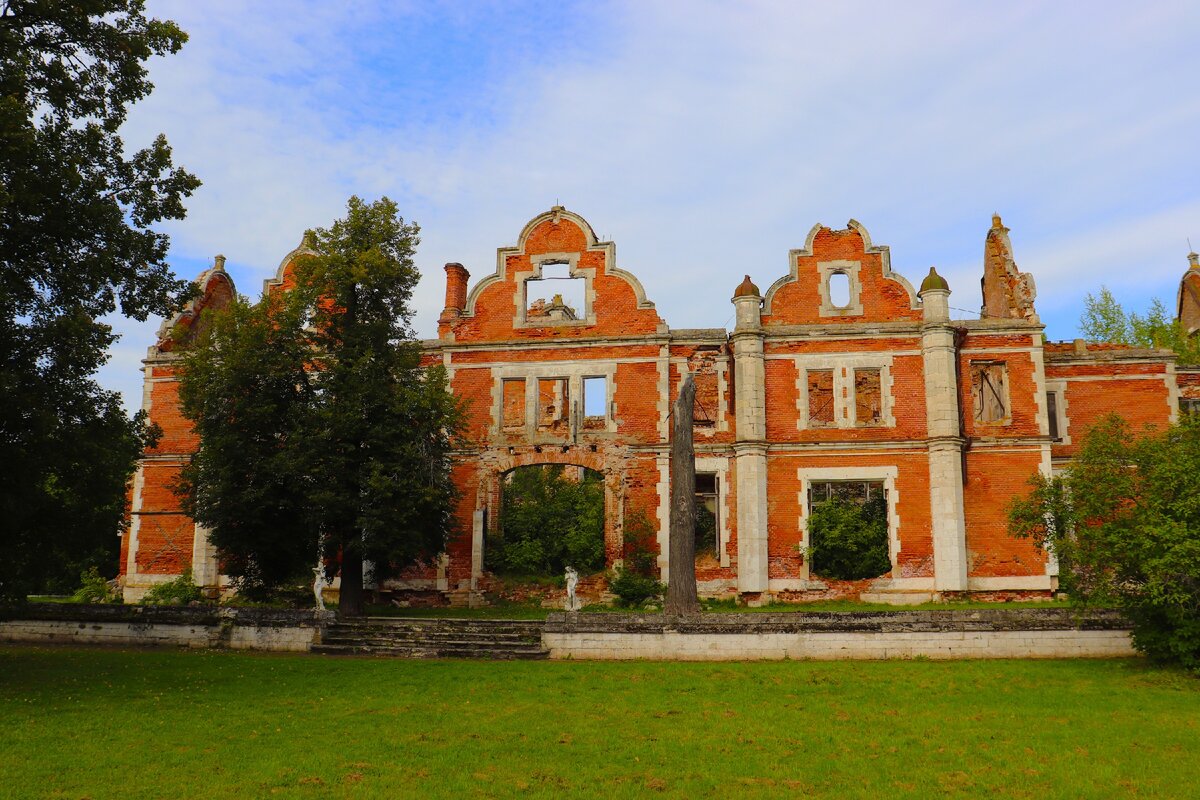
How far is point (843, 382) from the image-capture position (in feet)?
83.8

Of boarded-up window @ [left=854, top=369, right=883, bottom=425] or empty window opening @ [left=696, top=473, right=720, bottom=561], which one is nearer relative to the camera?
boarded-up window @ [left=854, top=369, right=883, bottom=425]

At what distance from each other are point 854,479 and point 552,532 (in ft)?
27.5

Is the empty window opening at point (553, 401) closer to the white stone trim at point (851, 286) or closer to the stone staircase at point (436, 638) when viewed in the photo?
the white stone trim at point (851, 286)

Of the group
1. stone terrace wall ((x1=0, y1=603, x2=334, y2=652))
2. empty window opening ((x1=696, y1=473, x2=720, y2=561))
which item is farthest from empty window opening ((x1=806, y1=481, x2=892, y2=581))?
stone terrace wall ((x1=0, y1=603, x2=334, y2=652))

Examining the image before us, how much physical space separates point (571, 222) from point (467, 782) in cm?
2035

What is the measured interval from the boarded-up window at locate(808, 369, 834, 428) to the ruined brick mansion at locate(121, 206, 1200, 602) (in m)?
0.06

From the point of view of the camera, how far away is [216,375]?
68.2 ft

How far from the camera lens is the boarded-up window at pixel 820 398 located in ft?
84.4

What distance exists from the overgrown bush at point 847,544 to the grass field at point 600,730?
8578 mm

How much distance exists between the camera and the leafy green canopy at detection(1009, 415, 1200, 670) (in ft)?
44.1

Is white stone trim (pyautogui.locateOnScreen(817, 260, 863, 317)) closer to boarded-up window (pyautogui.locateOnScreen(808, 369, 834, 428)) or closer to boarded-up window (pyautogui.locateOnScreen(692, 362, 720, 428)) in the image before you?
boarded-up window (pyautogui.locateOnScreen(808, 369, 834, 428))

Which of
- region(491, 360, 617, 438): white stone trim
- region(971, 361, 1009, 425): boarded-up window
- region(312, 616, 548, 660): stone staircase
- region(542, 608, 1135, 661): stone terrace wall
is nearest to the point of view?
region(542, 608, 1135, 661): stone terrace wall

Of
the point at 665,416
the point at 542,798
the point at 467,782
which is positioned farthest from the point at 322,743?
the point at 665,416

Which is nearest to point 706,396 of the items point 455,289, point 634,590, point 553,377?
point 553,377
